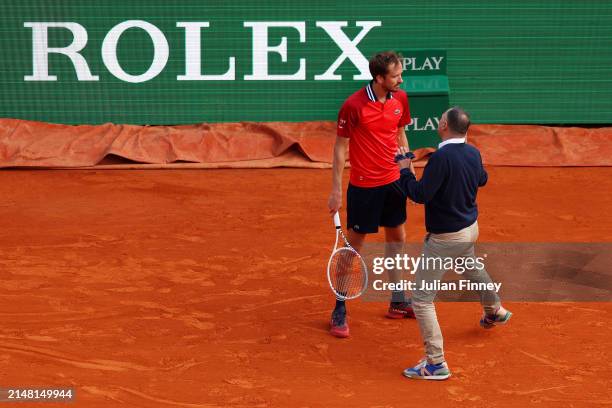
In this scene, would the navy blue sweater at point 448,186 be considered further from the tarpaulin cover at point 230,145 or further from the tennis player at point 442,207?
the tarpaulin cover at point 230,145

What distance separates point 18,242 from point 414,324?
4.57 meters

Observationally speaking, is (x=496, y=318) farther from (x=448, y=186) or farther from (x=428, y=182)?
(x=428, y=182)

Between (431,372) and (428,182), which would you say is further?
(431,372)

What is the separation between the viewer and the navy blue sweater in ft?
20.5

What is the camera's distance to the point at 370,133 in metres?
7.20

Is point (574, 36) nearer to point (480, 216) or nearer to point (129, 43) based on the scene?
point (480, 216)

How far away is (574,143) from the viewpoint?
1413 centimetres

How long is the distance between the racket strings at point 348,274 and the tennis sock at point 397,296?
0.95 ft

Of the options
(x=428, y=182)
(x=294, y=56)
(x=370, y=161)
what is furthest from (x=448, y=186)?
(x=294, y=56)

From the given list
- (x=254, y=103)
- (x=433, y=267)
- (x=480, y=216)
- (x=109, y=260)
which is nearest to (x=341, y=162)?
(x=433, y=267)

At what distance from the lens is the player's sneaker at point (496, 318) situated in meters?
7.16

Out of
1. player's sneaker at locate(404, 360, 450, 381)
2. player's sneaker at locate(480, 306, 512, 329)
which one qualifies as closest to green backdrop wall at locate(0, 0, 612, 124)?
player's sneaker at locate(480, 306, 512, 329)

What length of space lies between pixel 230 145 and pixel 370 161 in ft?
23.0

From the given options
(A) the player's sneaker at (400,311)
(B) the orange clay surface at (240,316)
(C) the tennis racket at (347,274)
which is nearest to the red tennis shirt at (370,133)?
(C) the tennis racket at (347,274)
